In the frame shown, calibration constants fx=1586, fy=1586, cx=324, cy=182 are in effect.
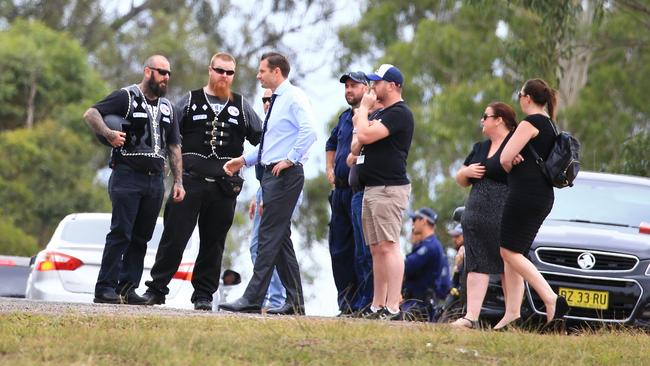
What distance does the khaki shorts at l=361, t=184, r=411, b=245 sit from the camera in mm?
12195

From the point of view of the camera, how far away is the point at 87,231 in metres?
16.0

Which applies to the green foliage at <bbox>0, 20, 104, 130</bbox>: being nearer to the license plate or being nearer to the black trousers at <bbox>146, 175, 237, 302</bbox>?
the black trousers at <bbox>146, 175, 237, 302</bbox>

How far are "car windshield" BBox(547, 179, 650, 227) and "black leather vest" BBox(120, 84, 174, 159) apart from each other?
356 centimetres

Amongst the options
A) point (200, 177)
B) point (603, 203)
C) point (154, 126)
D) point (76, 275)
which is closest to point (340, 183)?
point (200, 177)

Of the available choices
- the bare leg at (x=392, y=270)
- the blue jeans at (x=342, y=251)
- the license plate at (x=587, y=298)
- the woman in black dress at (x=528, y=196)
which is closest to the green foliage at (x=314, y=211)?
the blue jeans at (x=342, y=251)

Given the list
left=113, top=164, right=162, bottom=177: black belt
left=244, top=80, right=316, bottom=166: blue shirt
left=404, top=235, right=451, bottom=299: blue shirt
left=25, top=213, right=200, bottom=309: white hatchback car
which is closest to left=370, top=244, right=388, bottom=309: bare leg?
left=244, top=80, right=316, bottom=166: blue shirt

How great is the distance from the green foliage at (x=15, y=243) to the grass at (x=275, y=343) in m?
23.4

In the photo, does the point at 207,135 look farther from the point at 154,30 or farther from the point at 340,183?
the point at 154,30

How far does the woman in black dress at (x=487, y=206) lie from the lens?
11.8 m

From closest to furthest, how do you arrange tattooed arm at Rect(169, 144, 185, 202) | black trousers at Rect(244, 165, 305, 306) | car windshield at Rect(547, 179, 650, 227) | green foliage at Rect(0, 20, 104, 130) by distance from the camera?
black trousers at Rect(244, 165, 305, 306) < tattooed arm at Rect(169, 144, 185, 202) < car windshield at Rect(547, 179, 650, 227) < green foliage at Rect(0, 20, 104, 130)

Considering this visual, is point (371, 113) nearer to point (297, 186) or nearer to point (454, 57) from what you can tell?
point (297, 186)

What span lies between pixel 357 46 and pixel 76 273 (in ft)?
84.2

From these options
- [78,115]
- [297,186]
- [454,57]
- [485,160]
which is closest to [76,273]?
[297,186]

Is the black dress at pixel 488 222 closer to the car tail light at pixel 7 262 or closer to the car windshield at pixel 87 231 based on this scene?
the car windshield at pixel 87 231
